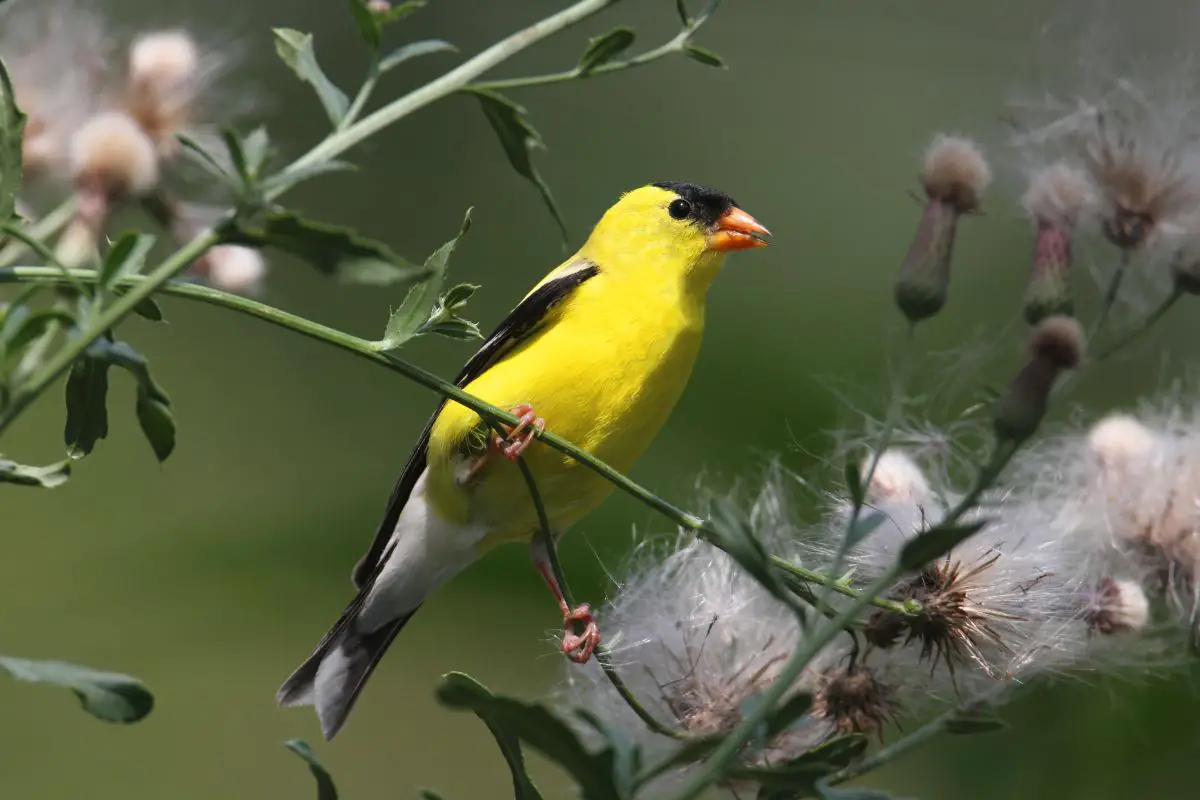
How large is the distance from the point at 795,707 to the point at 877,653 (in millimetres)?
314

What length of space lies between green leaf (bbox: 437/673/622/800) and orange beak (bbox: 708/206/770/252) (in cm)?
104

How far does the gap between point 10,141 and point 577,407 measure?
2.41ft

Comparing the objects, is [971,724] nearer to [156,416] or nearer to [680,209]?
[156,416]

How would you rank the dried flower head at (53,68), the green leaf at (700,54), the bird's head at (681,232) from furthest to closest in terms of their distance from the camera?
the bird's head at (681,232)
the dried flower head at (53,68)
the green leaf at (700,54)

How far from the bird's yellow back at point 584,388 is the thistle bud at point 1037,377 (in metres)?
0.66

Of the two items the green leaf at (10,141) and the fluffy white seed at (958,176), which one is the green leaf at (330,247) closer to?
the green leaf at (10,141)

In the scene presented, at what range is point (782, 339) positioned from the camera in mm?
2420

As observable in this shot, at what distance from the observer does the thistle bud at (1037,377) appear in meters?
0.64

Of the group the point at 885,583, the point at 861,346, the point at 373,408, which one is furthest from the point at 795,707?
the point at 373,408

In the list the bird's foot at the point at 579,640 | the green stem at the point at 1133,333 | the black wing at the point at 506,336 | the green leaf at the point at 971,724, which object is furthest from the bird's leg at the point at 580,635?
the green stem at the point at 1133,333

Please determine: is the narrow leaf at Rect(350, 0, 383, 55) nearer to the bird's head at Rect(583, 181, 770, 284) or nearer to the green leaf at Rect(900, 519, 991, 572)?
the green leaf at Rect(900, 519, 991, 572)

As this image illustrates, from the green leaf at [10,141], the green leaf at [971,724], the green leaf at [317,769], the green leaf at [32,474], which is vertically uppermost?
the green leaf at [10,141]

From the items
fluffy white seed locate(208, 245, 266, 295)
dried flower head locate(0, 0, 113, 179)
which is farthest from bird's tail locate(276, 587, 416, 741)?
dried flower head locate(0, 0, 113, 179)

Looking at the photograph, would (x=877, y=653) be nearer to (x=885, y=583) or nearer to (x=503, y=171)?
(x=885, y=583)
